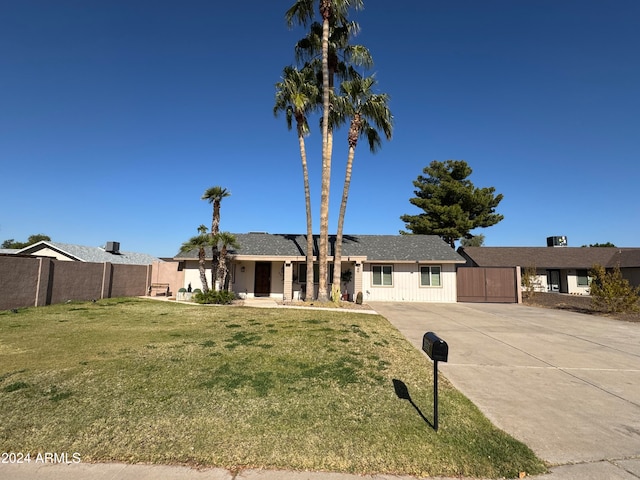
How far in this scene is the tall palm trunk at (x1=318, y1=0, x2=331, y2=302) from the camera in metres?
15.7

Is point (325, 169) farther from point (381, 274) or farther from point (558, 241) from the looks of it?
point (558, 241)

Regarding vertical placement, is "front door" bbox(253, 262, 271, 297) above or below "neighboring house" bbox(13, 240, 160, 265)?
below

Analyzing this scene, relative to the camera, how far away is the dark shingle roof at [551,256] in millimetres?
28547

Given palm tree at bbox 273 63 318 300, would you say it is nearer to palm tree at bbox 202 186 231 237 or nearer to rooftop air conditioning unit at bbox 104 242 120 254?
palm tree at bbox 202 186 231 237

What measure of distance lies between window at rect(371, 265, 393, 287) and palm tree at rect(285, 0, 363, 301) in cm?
504

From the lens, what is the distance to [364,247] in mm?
21188

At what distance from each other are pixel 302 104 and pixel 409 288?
39.4 feet

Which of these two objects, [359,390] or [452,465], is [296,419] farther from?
[452,465]

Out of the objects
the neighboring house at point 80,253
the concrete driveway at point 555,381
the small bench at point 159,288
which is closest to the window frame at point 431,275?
the concrete driveway at point 555,381

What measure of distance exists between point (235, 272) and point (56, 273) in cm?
852

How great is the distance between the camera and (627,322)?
504 inches

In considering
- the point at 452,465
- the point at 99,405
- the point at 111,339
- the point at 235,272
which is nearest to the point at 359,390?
the point at 452,465

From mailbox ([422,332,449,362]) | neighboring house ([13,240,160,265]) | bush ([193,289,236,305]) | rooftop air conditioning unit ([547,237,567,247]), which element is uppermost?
rooftop air conditioning unit ([547,237,567,247])

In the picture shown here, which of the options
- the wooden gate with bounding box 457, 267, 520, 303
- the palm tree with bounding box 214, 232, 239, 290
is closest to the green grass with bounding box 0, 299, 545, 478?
the palm tree with bounding box 214, 232, 239, 290
